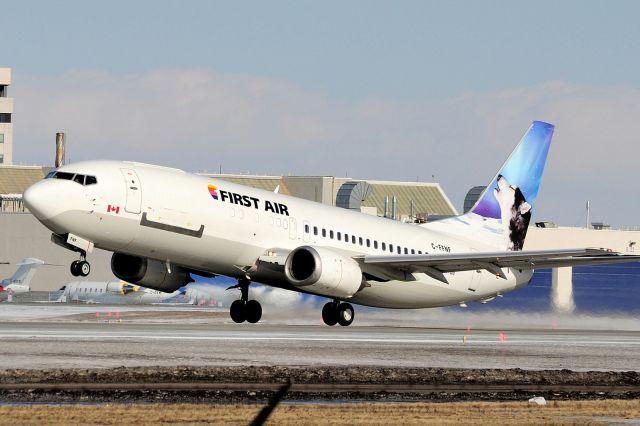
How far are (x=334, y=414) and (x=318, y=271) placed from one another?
74.5ft

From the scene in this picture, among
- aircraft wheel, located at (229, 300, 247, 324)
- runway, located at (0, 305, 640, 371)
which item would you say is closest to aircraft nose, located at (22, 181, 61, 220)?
runway, located at (0, 305, 640, 371)

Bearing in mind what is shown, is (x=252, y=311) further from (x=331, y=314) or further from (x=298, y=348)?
(x=298, y=348)

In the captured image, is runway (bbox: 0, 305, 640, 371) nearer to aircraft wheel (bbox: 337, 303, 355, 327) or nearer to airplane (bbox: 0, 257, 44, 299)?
aircraft wheel (bbox: 337, 303, 355, 327)

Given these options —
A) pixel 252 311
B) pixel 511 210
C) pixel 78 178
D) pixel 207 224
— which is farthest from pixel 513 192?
pixel 78 178

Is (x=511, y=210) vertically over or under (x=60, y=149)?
under

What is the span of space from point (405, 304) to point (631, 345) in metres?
9.90

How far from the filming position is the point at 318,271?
1666 inches

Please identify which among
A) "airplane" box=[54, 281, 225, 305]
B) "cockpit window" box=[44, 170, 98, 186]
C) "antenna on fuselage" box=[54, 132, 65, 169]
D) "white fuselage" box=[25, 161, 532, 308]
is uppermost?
"antenna on fuselage" box=[54, 132, 65, 169]

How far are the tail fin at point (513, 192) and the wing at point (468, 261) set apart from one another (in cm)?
833

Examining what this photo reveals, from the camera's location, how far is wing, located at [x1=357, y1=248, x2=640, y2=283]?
148 ft

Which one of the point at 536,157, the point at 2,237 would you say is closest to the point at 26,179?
the point at 2,237

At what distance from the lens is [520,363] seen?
3359cm

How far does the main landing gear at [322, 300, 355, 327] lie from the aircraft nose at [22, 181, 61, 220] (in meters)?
13.8

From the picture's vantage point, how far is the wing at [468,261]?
148ft
